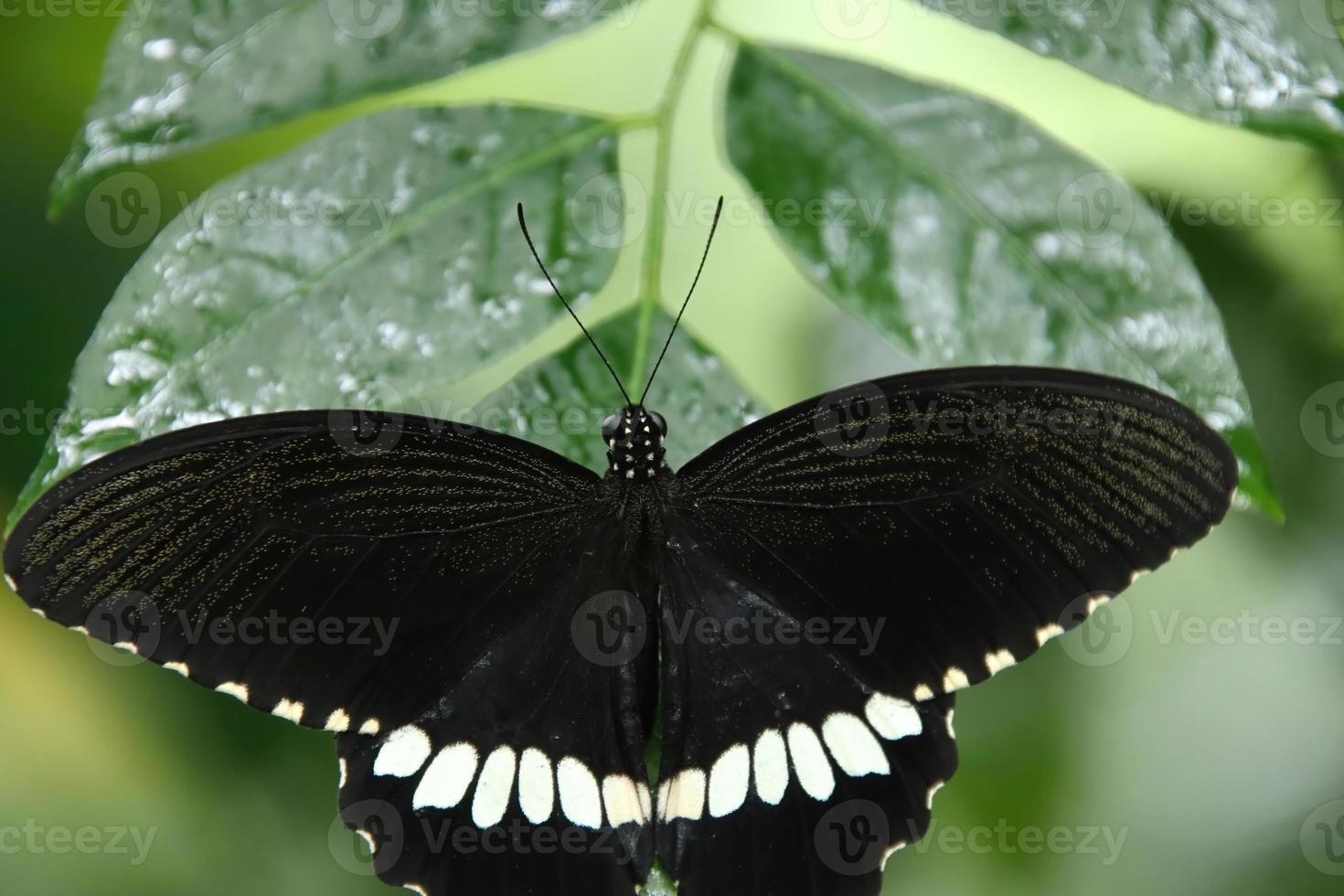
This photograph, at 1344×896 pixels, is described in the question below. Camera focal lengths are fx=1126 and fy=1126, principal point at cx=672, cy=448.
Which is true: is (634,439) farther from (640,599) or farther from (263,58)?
(263,58)

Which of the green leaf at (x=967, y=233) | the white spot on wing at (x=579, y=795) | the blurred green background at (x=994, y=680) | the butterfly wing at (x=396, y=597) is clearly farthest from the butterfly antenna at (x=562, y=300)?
the blurred green background at (x=994, y=680)

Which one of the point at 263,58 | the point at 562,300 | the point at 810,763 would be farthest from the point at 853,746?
the point at 263,58

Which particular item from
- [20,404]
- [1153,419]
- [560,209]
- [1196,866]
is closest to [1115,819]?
[1196,866]

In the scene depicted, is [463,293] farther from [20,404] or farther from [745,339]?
[20,404]

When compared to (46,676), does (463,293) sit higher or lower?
higher

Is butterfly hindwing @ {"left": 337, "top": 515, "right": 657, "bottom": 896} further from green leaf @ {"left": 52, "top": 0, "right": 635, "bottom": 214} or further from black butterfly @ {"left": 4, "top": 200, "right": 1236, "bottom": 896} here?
green leaf @ {"left": 52, "top": 0, "right": 635, "bottom": 214}

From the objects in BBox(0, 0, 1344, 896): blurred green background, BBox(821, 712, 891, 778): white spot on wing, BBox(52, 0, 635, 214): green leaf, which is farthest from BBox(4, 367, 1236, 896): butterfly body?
BBox(0, 0, 1344, 896): blurred green background

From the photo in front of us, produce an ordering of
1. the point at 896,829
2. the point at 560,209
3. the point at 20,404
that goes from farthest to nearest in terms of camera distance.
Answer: the point at 20,404, the point at 560,209, the point at 896,829
